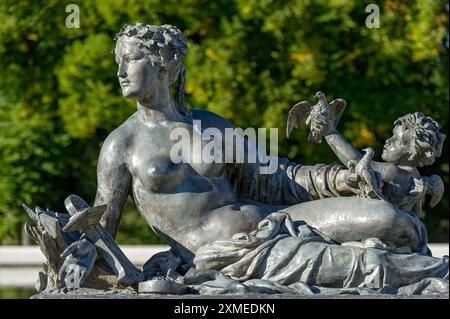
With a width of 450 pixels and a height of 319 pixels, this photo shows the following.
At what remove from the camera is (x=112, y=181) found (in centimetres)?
827

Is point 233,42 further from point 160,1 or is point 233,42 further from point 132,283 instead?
point 132,283

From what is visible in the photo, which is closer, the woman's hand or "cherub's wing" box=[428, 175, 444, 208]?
the woman's hand

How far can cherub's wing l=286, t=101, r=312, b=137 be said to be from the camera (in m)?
8.49

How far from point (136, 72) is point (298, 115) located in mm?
1103

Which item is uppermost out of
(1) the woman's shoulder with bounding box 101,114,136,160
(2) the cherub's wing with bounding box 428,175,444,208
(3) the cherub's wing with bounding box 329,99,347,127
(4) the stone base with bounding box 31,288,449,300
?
(3) the cherub's wing with bounding box 329,99,347,127

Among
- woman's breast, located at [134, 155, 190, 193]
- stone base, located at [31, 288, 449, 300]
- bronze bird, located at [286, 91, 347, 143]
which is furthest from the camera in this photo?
bronze bird, located at [286, 91, 347, 143]

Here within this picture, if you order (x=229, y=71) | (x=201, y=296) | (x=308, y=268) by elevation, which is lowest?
(x=201, y=296)

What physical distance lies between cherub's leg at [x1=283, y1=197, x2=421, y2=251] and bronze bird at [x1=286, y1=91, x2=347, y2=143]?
20.4 inches

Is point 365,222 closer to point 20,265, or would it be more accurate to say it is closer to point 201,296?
point 201,296

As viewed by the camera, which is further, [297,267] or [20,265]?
[20,265]

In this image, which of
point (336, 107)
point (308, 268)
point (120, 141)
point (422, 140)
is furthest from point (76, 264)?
point (422, 140)

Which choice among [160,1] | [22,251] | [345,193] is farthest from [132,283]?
[160,1]

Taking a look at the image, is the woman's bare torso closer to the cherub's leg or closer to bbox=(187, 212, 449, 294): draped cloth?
bbox=(187, 212, 449, 294): draped cloth

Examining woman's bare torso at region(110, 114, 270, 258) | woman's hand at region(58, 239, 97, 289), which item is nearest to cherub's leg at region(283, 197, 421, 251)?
woman's bare torso at region(110, 114, 270, 258)
